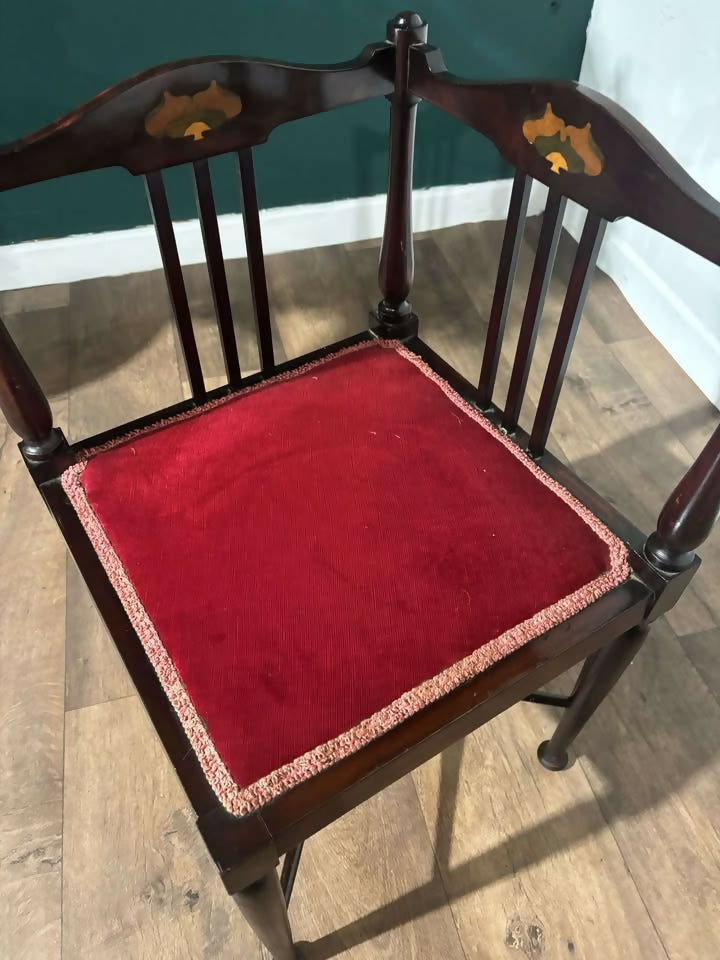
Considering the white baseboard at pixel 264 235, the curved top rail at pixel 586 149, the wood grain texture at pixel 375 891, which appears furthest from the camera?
the white baseboard at pixel 264 235

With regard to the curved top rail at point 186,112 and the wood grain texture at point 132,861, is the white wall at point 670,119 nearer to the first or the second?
the curved top rail at point 186,112

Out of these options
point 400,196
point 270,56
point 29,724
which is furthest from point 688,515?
point 270,56

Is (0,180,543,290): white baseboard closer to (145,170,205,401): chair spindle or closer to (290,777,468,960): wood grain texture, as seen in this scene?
(145,170,205,401): chair spindle

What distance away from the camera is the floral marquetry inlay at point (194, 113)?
2.24 ft

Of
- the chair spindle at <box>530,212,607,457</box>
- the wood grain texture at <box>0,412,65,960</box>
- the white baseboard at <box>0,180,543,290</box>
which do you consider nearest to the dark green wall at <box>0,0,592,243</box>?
the white baseboard at <box>0,180,543,290</box>

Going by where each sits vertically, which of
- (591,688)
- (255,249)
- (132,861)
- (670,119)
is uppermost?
(255,249)

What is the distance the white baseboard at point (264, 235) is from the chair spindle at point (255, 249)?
3.22 feet

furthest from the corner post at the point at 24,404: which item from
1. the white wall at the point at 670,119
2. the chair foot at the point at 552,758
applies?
the white wall at the point at 670,119

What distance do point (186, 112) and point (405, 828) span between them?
2.95 feet

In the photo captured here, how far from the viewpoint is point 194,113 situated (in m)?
0.70

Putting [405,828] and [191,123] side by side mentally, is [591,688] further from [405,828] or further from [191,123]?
[191,123]

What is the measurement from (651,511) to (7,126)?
151cm

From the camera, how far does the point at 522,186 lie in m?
0.70

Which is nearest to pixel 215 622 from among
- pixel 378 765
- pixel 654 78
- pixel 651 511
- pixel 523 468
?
pixel 378 765
